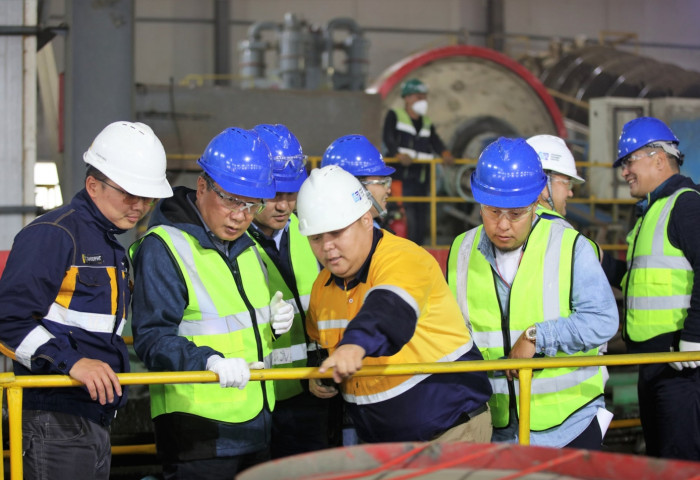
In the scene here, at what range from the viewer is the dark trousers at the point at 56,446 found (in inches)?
110

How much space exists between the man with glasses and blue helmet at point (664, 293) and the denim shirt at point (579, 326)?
91cm

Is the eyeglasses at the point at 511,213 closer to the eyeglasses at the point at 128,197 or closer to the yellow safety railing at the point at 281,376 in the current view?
the yellow safety railing at the point at 281,376

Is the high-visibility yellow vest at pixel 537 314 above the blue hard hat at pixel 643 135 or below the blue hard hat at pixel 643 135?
below

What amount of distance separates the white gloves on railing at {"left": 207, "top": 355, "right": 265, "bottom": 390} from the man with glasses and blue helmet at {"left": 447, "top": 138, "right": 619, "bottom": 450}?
115cm

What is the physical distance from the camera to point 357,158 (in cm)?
456

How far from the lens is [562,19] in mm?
23328

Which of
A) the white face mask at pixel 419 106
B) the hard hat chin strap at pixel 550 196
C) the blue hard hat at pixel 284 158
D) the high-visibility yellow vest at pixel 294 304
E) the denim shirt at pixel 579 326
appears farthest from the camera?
the white face mask at pixel 419 106

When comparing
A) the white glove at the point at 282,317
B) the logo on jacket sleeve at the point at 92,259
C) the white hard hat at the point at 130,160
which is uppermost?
the white hard hat at the point at 130,160

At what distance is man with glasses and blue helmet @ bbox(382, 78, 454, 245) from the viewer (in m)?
9.59

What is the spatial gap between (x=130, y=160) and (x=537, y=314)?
1714 mm

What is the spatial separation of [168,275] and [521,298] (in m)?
1.42

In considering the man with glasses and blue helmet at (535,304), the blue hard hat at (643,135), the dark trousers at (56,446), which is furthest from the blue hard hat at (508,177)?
the dark trousers at (56,446)

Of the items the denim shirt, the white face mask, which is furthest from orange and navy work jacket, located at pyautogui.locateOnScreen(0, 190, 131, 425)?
the white face mask

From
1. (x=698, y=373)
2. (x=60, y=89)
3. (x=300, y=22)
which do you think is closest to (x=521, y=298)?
(x=698, y=373)
